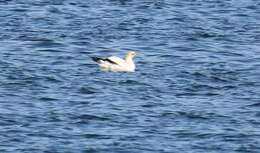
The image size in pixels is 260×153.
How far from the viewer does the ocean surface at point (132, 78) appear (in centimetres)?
2734

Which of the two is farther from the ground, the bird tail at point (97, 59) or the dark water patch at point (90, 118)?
the bird tail at point (97, 59)

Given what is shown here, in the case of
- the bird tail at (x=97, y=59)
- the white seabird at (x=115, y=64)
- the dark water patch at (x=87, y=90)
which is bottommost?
the dark water patch at (x=87, y=90)

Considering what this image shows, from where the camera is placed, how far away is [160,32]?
39.6 meters

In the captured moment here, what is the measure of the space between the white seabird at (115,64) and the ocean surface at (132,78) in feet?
0.80

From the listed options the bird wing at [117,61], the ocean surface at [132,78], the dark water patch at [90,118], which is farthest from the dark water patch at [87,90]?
the bird wing at [117,61]

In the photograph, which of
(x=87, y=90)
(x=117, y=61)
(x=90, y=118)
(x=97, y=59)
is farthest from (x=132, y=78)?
(x=90, y=118)

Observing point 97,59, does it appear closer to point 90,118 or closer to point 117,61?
point 117,61

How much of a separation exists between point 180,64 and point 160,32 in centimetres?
448

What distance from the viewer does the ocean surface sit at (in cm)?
2734

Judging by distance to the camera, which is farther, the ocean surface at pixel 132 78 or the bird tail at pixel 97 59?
the bird tail at pixel 97 59

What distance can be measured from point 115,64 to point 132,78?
1210 mm

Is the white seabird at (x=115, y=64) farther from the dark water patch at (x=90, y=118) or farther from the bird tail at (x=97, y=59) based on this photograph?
the dark water patch at (x=90, y=118)

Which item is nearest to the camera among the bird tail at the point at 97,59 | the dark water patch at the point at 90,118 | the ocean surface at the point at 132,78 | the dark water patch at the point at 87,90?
the ocean surface at the point at 132,78

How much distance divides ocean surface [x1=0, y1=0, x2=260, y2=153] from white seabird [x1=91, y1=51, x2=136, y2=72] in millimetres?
245
